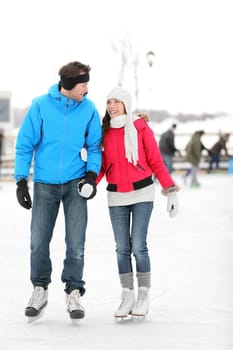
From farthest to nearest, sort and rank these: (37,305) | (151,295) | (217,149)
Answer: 1. (217,149)
2. (151,295)
3. (37,305)

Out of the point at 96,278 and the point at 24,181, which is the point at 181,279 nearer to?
Answer: the point at 96,278

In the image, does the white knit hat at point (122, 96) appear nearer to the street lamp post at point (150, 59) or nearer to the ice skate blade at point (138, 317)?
the ice skate blade at point (138, 317)

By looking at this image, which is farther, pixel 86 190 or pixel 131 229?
pixel 131 229

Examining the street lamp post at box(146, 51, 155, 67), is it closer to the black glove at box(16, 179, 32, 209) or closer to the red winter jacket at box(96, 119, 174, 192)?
the red winter jacket at box(96, 119, 174, 192)

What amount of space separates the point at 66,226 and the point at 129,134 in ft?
1.88

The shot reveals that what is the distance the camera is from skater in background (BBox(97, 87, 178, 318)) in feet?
15.3

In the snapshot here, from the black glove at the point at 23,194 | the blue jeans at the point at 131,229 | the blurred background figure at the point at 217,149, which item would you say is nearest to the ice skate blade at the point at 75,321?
the blue jeans at the point at 131,229

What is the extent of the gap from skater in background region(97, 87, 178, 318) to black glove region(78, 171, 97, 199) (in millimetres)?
202

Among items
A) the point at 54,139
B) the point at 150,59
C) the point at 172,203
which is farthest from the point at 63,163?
the point at 150,59

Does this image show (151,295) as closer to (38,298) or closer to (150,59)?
(38,298)

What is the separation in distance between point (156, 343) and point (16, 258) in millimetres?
3357

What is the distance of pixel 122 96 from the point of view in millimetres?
4699

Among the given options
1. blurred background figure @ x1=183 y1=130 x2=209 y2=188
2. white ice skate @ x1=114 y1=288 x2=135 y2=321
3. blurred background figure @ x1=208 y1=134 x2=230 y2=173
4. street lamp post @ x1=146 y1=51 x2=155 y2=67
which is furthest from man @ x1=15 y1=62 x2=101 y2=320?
blurred background figure @ x1=208 y1=134 x2=230 y2=173

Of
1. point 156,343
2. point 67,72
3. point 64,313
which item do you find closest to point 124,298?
point 64,313
